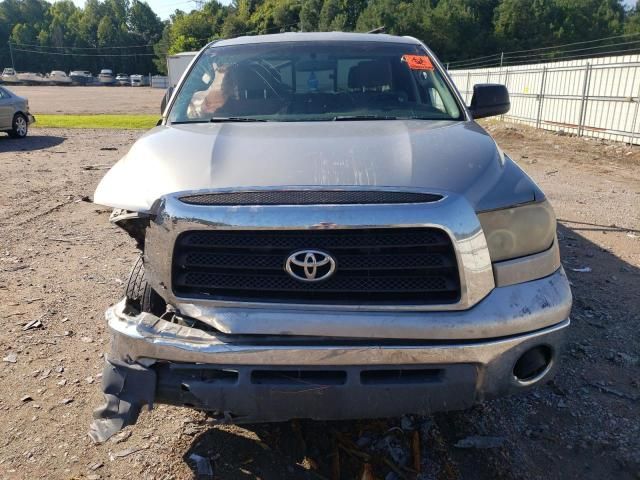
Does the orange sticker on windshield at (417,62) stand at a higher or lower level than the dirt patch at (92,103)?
higher

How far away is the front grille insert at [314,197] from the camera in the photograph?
2061 mm

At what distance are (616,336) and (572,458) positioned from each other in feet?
4.91

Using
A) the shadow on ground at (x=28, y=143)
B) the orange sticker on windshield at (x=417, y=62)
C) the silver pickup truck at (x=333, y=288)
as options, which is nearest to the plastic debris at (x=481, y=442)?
the silver pickup truck at (x=333, y=288)

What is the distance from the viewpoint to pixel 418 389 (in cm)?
205

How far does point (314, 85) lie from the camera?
3.56 meters

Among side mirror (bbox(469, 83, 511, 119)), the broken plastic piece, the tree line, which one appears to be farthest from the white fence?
the tree line

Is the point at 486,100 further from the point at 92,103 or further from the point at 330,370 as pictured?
the point at 92,103

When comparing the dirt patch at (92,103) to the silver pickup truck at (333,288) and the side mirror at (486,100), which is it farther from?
the silver pickup truck at (333,288)

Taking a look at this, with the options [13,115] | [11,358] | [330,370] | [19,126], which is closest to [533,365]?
[330,370]

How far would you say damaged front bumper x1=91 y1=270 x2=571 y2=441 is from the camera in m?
2.04

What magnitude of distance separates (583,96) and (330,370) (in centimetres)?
1654

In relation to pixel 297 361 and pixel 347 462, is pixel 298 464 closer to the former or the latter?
Result: pixel 347 462

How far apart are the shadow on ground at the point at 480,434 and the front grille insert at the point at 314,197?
4.07ft

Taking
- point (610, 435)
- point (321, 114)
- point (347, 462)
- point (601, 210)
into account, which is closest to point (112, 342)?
point (347, 462)
